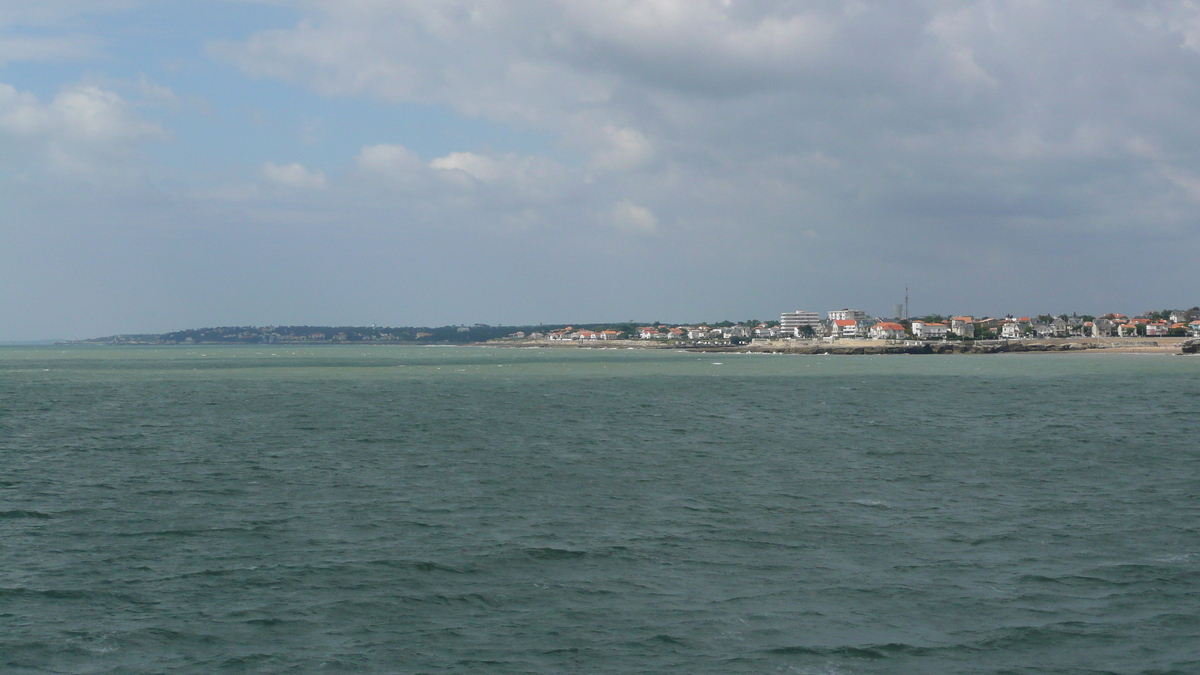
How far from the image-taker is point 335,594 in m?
15.9

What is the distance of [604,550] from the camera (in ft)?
61.7

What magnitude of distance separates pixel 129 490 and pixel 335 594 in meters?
13.5

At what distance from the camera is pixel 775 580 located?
16.6m

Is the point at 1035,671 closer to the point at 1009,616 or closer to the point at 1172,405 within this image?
the point at 1009,616

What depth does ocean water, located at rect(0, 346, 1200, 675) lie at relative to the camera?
43.9 feet

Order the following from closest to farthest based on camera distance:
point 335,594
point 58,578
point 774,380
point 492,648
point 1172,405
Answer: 1. point 492,648
2. point 335,594
3. point 58,578
4. point 1172,405
5. point 774,380

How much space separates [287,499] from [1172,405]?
4983 centimetres

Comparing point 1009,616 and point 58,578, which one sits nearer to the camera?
point 1009,616

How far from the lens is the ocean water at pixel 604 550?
43.9ft

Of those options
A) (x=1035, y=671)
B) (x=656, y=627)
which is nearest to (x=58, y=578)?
(x=656, y=627)

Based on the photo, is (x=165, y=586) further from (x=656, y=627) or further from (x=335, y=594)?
(x=656, y=627)

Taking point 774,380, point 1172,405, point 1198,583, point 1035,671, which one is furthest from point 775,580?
point 774,380

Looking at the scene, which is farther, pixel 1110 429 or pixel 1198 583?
pixel 1110 429

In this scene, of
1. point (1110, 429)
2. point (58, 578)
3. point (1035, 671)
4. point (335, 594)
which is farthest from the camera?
point (1110, 429)
